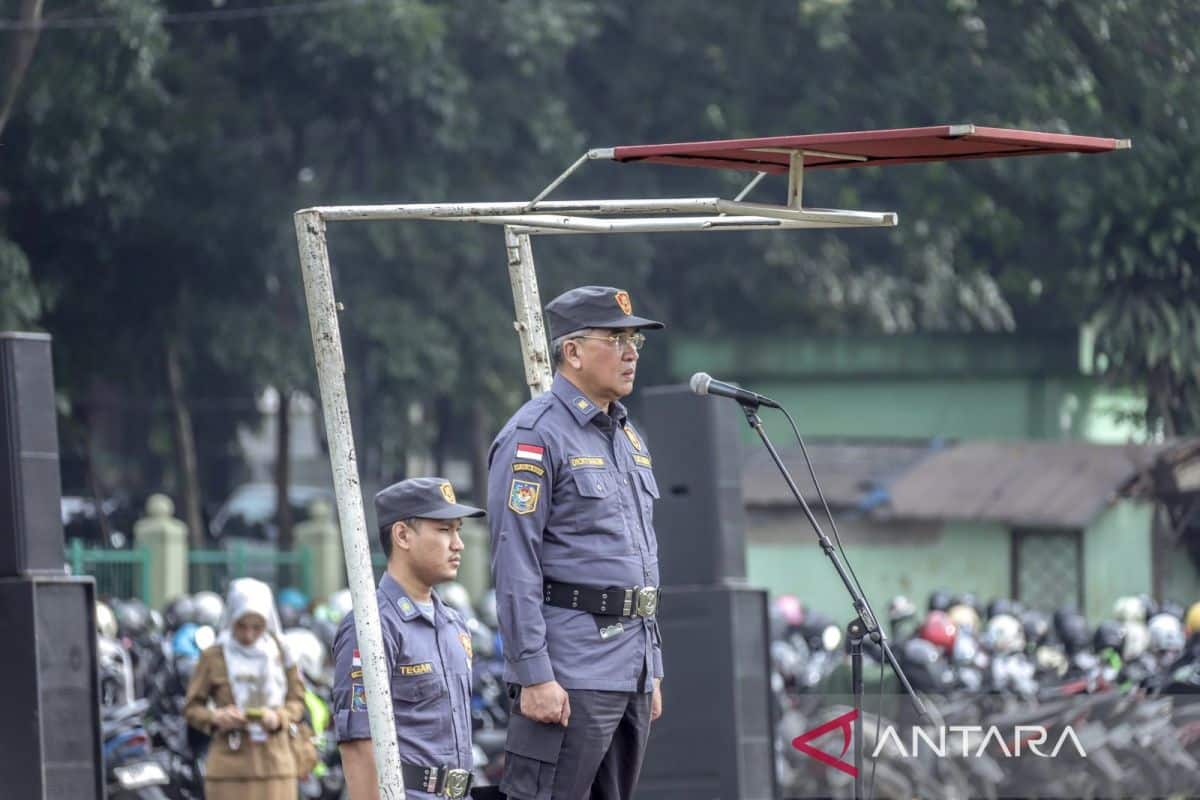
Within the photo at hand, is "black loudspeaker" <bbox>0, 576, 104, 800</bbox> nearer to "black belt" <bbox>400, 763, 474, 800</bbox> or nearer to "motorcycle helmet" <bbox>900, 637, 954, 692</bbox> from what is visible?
"black belt" <bbox>400, 763, 474, 800</bbox>

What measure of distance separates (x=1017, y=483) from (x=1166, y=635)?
8144mm

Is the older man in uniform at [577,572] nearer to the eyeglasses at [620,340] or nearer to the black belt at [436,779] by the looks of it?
the eyeglasses at [620,340]

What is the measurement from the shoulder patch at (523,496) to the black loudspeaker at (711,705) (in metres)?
4.01

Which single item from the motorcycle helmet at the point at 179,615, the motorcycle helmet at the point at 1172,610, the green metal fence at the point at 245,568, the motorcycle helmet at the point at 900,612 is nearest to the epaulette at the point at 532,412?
the motorcycle helmet at the point at 179,615

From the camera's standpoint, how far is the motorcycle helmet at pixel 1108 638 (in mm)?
14523

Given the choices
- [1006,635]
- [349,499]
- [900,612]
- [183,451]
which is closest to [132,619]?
[900,612]

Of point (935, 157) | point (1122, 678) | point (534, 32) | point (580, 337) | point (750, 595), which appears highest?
point (534, 32)

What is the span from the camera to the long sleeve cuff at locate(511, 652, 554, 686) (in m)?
4.84

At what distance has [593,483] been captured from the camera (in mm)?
5035

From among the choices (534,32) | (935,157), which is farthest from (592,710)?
(534,32)

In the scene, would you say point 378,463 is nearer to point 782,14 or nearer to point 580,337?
point 782,14

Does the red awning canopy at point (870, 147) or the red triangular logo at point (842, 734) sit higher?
the red awning canopy at point (870, 147)

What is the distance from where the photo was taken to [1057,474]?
22.0 meters

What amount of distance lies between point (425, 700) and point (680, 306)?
24.0m
